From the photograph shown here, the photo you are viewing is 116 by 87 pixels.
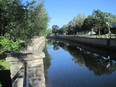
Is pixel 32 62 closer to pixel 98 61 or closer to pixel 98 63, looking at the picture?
pixel 98 63

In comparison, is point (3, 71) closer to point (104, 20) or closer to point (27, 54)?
point (27, 54)

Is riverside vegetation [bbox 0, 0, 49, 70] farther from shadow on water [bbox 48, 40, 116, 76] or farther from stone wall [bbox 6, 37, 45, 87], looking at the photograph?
stone wall [bbox 6, 37, 45, 87]

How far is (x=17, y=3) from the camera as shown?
19969mm

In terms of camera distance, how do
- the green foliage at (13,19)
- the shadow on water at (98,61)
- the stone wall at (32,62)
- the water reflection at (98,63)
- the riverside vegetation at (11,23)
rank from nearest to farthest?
the stone wall at (32,62) < the riverside vegetation at (11,23) < the green foliage at (13,19) < the water reflection at (98,63) < the shadow on water at (98,61)

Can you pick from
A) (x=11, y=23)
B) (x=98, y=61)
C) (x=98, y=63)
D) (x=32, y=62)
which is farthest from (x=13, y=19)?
(x=98, y=61)

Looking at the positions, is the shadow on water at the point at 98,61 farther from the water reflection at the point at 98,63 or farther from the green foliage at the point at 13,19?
the green foliage at the point at 13,19

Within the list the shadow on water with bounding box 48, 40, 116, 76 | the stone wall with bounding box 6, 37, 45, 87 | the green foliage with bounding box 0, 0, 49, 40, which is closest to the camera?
the stone wall with bounding box 6, 37, 45, 87

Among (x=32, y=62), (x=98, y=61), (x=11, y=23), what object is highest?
(x=11, y=23)

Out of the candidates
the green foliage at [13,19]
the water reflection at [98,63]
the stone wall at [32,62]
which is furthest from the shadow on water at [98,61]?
the stone wall at [32,62]

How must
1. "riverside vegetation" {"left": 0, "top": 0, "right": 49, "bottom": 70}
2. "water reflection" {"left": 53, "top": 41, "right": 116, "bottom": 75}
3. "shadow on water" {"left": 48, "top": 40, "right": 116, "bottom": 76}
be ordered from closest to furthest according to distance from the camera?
1. "riverside vegetation" {"left": 0, "top": 0, "right": 49, "bottom": 70}
2. "water reflection" {"left": 53, "top": 41, "right": 116, "bottom": 75}
3. "shadow on water" {"left": 48, "top": 40, "right": 116, "bottom": 76}

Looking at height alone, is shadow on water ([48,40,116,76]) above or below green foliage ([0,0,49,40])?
below

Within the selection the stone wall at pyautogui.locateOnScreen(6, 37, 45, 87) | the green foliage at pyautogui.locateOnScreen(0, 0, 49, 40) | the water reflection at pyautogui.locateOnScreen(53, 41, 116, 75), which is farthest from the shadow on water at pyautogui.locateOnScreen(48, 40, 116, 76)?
the stone wall at pyautogui.locateOnScreen(6, 37, 45, 87)

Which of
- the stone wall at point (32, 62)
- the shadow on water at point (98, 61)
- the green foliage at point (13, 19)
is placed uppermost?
the green foliage at point (13, 19)

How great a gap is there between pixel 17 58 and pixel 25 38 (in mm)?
14548
